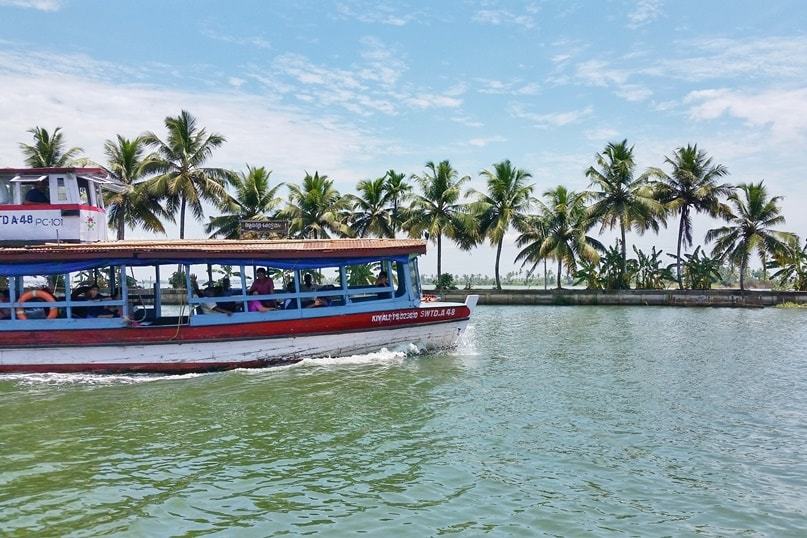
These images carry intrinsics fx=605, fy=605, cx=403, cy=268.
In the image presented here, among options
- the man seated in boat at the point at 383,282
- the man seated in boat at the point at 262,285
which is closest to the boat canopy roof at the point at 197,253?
the man seated in boat at the point at 383,282

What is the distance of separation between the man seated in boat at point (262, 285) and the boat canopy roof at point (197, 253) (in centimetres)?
75

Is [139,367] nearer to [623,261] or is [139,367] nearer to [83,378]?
[83,378]

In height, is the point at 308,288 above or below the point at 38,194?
below

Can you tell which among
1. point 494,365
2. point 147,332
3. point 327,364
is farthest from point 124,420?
point 494,365

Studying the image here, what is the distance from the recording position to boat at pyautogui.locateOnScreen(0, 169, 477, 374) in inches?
511

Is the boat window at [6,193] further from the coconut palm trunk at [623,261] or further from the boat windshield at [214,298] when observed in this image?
the coconut palm trunk at [623,261]

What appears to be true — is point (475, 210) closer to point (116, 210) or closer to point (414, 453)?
point (116, 210)

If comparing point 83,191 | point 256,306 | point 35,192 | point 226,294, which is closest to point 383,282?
point 256,306

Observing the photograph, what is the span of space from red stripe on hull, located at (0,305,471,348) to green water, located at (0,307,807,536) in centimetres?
82

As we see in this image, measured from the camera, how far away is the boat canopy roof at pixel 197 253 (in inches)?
510

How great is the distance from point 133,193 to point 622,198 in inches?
1248

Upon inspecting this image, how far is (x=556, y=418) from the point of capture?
947cm

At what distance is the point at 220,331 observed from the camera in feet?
44.4

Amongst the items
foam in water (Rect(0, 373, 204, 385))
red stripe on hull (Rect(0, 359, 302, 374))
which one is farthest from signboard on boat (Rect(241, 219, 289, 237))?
foam in water (Rect(0, 373, 204, 385))
